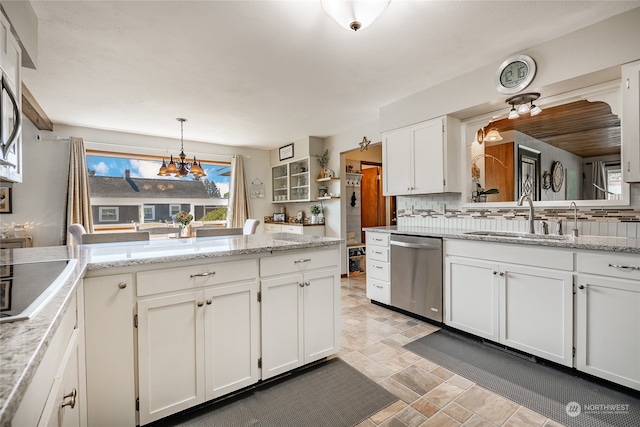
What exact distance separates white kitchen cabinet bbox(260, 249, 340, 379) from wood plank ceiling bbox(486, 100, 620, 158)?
90.5 inches

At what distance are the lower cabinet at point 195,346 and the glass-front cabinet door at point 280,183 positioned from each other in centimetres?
416

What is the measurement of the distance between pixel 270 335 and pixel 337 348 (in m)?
0.59

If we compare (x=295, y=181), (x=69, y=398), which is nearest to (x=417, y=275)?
(x=69, y=398)

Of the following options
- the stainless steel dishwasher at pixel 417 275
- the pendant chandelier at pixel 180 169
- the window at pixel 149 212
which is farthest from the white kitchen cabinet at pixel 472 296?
the window at pixel 149 212

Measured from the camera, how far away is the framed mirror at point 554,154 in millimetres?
2303

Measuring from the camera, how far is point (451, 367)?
212cm

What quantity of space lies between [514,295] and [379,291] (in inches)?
56.3

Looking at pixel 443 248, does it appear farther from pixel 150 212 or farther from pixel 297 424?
pixel 150 212

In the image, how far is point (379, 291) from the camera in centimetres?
339

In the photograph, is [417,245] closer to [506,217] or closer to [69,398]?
[506,217]

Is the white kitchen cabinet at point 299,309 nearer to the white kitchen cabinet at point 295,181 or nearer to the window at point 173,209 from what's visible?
the white kitchen cabinet at point 295,181

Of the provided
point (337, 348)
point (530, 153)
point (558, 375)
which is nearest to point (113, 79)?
point (337, 348)

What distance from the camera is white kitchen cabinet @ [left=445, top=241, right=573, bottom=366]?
6.52 feet

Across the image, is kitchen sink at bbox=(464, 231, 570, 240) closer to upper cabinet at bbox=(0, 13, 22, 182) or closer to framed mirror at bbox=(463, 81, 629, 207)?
framed mirror at bbox=(463, 81, 629, 207)
